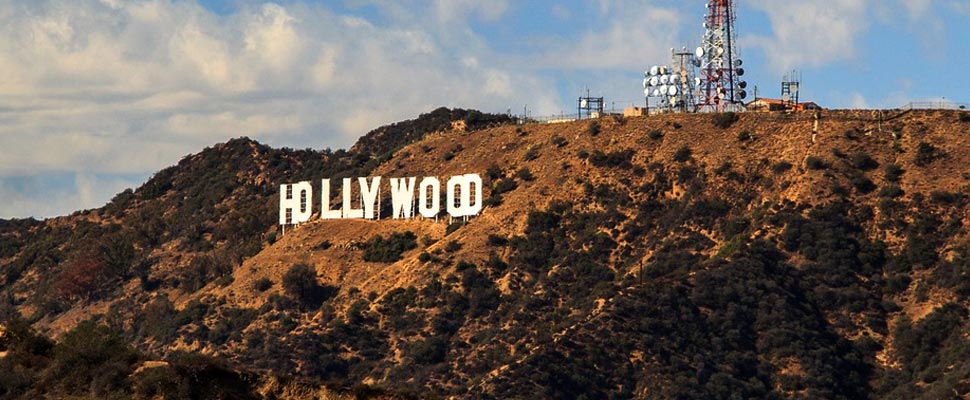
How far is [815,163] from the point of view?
145250 millimetres

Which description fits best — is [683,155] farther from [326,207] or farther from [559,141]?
[326,207]

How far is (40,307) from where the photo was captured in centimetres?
18212

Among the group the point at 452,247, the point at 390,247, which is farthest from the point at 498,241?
the point at 390,247

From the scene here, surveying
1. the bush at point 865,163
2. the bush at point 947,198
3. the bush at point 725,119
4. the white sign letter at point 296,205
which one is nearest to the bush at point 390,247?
the white sign letter at point 296,205

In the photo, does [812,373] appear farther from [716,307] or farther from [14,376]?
[14,376]

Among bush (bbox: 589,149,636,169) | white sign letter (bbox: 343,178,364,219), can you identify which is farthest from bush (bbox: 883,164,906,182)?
white sign letter (bbox: 343,178,364,219)

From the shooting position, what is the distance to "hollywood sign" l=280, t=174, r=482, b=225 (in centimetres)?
15538

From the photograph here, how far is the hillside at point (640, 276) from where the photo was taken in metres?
132

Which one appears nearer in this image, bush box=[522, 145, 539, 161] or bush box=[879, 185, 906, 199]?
bush box=[879, 185, 906, 199]

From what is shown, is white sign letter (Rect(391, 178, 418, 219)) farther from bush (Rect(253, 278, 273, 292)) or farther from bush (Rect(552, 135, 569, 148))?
bush (Rect(552, 135, 569, 148))

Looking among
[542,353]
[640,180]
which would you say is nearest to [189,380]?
[542,353]

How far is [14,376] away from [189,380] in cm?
761

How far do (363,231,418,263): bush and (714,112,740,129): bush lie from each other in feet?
76.9

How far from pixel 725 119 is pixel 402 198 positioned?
24.8 meters
